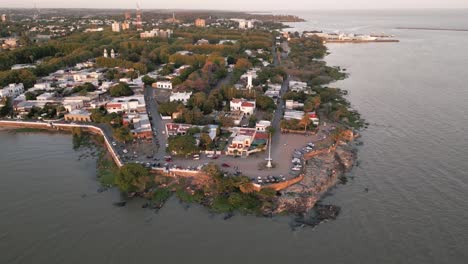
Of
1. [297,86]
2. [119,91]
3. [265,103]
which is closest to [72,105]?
[119,91]

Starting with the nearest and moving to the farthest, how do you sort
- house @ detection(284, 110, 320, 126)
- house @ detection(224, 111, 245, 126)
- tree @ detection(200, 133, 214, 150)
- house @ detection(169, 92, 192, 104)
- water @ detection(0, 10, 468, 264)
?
water @ detection(0, 10, 468, 264) < tree @ detection(200, 133, 214, 150) < house @ detection(224, 111, 245, 126) < house @ detection(284, 110, 320, 126) < house @ detection(169, 92, 192, 104)

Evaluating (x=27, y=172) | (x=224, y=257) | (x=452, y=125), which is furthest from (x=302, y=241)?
(x=452, y=125)

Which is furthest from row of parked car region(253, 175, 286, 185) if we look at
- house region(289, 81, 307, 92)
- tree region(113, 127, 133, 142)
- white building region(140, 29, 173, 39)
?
white building region(140, 29, 173, 39)

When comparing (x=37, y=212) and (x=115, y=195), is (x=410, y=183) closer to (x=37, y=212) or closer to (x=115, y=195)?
(x=115, y=195)

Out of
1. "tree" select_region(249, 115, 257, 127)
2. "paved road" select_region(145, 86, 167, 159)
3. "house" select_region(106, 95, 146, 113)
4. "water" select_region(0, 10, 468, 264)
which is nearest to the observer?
"water" select_region(0, 10, 468, 264)

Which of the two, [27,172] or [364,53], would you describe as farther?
[364,53]

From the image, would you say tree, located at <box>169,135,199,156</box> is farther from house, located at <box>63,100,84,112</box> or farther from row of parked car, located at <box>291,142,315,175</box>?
house, located at <box>63,100,84,112</box>
